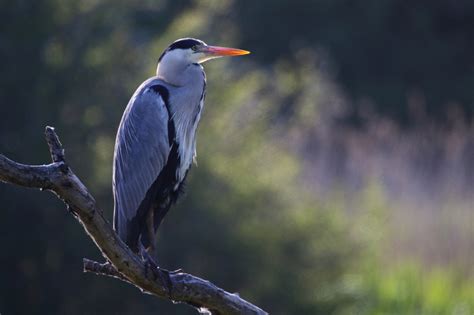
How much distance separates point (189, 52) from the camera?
484 cm

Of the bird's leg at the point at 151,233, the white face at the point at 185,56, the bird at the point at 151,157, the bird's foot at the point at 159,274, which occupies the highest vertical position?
the white face at the point at 185,56

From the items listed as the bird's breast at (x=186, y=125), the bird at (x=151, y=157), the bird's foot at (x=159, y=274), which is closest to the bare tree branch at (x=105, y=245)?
the bird's foot at (x=159, y=274)

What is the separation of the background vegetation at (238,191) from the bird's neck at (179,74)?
2486 millimetres

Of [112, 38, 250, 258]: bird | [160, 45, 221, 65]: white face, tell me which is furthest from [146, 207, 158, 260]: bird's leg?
[160, 45, 221, 65]: white face

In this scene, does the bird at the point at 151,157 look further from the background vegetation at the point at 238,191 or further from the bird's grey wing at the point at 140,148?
the background vegetation at the point at 238,191

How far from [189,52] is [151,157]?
23.7 inches

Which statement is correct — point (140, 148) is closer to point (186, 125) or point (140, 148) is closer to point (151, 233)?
point (186, 125)

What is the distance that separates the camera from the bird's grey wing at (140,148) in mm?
4555

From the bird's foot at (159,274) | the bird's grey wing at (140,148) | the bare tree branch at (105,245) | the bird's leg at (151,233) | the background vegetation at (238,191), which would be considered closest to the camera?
the bare tree branch at (105,245)

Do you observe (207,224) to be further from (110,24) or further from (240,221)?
(110,24)

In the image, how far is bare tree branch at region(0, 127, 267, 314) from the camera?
2.93 meters

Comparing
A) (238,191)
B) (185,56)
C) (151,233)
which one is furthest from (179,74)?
(238,191)

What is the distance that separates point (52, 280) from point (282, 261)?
1859 millimetres

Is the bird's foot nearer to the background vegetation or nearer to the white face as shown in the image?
the white face
